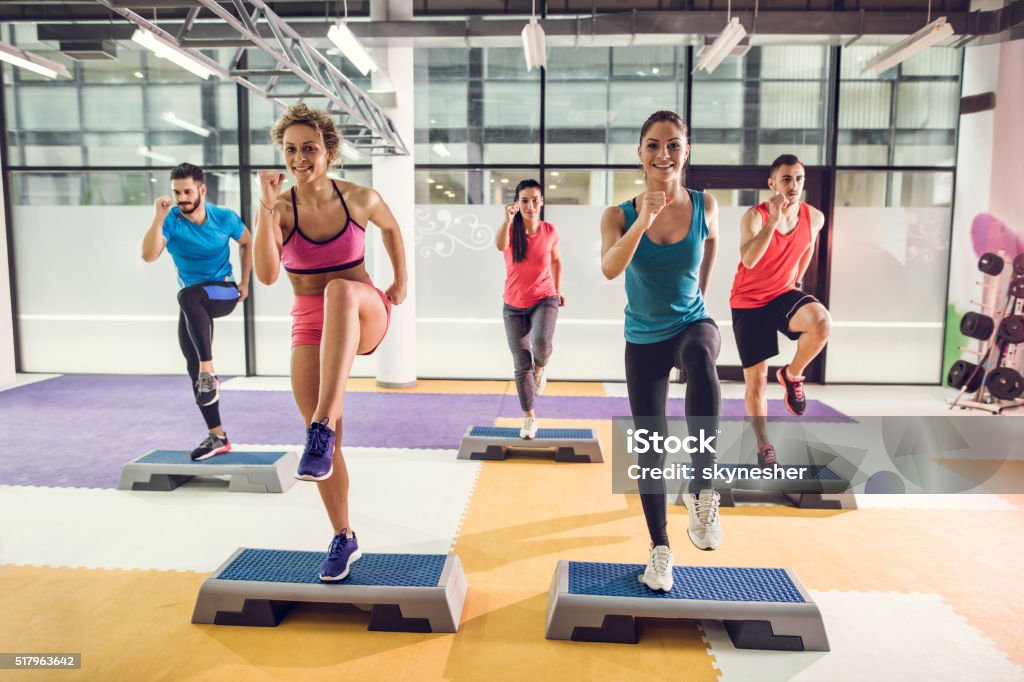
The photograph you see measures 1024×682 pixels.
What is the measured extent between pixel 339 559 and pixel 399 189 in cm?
511

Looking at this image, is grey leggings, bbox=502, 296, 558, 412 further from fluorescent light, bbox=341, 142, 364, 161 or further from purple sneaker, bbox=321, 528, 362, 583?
fluorescent light, bbox=341, 142, 364, 161

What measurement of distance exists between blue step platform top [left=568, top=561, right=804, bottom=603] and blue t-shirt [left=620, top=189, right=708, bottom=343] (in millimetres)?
900

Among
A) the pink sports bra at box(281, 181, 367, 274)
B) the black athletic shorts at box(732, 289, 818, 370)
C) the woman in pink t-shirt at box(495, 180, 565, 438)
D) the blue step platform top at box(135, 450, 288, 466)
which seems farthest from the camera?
the woman in pink t-shirt at box(495, 180, 565, 438)

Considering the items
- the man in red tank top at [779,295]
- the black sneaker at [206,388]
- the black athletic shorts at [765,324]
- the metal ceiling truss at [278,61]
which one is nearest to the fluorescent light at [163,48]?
the metal ceiling truss at [278,61]

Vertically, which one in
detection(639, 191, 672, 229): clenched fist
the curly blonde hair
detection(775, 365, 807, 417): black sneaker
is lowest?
detection(775, 365, 807, 417): black sneaker

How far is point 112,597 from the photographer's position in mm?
2705

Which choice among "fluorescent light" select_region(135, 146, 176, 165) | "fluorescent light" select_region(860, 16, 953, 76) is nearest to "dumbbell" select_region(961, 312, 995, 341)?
"fluorescent light" select_region(860, 16, 953, 76)

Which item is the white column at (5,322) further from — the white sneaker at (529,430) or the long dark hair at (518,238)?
the long dark hair at (518,238)

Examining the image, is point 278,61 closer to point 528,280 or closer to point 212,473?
point 528,280

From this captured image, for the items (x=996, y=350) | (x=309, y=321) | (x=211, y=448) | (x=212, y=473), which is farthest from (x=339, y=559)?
(x=996, y=350)

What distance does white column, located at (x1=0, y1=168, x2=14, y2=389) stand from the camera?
735 cm

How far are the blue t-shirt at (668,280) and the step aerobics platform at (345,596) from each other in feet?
3.86

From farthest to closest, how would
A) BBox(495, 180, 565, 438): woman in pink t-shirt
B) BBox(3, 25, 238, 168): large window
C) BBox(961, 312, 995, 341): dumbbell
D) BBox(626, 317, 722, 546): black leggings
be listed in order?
BBox(3, 25, 238, 168): large window → BBox(961, 312, 995, 341): dumbbell → BBox(495, 180, 565, 438): woman in pink t-shirt → BBox(626, 317, 722, 546): black leggings

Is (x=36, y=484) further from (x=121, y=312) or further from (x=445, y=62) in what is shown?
(x=445, y=62)
